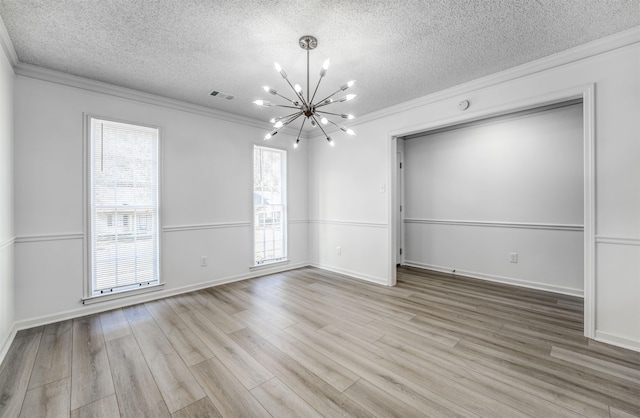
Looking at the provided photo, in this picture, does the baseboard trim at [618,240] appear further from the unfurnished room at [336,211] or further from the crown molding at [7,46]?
the crown molding at [7,46]

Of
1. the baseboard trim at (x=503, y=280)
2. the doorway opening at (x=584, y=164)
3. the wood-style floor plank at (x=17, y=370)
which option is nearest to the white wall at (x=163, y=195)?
the wood-style floor plank at (x=17, y=370)

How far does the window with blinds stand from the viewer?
3206mm

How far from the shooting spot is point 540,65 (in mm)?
2758

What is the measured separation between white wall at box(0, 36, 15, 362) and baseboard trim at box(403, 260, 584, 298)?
5.50 metres

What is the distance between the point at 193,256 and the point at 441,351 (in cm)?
338

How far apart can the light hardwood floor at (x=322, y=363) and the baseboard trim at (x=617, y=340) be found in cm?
11

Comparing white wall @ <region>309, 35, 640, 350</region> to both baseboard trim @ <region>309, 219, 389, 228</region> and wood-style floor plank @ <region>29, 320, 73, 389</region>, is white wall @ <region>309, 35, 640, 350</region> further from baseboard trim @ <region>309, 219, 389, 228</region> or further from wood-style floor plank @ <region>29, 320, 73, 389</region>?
wood-style floor plank @ <region>29, 320, 73, 389</region>

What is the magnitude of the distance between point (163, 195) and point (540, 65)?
464 centimetres

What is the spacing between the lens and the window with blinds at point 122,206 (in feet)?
10.5

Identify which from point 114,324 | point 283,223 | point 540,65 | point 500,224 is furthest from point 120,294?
point 500,224

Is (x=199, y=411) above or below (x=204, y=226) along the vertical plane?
below

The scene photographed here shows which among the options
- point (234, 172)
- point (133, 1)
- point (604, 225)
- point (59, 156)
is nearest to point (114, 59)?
point (133, 1)

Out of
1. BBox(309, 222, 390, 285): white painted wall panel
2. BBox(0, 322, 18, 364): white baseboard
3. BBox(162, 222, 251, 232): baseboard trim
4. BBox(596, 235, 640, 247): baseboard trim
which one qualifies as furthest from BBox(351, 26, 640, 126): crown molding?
BBox(0, 322, 18, 364): white baseboard

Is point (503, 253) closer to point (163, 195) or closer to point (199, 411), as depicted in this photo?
point (199, 411)
